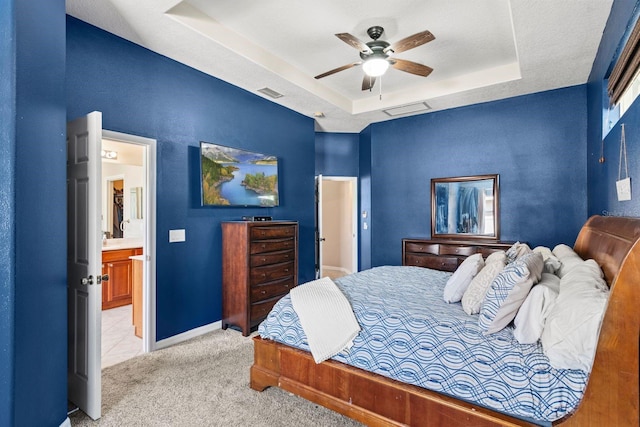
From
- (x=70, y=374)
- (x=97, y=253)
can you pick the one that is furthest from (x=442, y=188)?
(x=70, y=374)

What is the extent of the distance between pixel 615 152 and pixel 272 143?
3.70 meters

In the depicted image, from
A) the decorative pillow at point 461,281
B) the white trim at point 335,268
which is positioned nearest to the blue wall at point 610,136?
the decorative pillow at point 461,281

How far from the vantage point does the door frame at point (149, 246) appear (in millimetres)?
3172

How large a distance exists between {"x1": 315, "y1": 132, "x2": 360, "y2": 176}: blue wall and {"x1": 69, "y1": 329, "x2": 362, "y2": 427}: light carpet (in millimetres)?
3985

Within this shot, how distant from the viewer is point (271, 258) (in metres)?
3.91

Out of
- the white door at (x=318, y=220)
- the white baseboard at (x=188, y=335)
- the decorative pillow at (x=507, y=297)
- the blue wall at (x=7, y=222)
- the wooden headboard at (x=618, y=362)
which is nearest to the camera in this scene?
the wooden headboard at (x=618, y=362)

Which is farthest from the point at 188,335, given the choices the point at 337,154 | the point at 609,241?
the point at 337,154

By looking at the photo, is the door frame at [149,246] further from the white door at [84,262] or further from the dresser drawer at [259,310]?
the dresser drawer at [259,310]

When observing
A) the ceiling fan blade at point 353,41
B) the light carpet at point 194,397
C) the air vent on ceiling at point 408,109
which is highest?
the air vent on ceiling at point 408,109

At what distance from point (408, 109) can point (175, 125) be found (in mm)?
3320

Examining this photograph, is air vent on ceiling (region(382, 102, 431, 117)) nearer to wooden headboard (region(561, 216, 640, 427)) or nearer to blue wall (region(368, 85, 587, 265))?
blue wall (region(368, 85, 587, 265))

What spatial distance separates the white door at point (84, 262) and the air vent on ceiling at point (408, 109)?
3.95 meters

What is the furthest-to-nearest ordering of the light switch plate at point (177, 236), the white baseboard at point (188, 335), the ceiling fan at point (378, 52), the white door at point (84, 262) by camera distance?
the light switch plate at point (177, 236)
the white baseboard at point (188, 335)
the ceiling fan at point (378, 52)
the white door at point (84, 262)

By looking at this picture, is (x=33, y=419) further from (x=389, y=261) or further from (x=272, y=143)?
(x=389, y=261)
